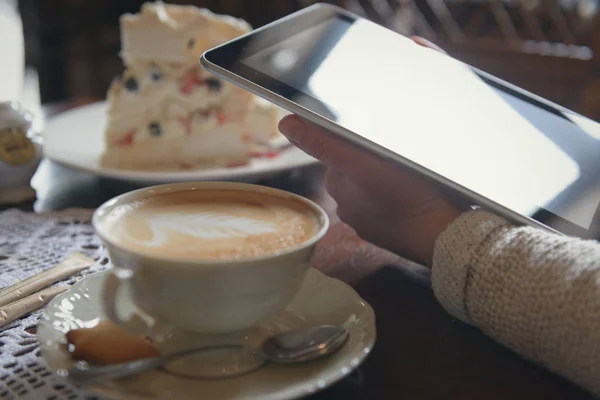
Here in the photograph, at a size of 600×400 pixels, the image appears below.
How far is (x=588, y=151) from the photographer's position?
0.66 meters

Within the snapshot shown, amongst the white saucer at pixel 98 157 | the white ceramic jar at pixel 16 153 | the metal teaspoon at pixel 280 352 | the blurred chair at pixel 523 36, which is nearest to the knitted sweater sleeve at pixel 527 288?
the metal teaspoon at pixel 280 352

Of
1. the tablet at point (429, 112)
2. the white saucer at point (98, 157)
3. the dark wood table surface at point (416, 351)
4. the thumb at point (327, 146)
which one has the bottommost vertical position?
the white saucer at point (98, 157)

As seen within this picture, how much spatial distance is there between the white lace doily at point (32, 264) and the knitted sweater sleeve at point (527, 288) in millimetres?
291

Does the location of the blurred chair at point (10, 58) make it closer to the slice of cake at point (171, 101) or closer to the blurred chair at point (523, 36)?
the slice of cake at point (171, 101)

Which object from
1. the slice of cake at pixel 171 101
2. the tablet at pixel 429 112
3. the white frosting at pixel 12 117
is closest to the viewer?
the tablet at pixel 429 112

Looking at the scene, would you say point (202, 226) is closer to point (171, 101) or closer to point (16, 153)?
point (16, 153)

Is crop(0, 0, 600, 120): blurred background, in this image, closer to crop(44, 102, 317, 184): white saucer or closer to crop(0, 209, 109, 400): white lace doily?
crop(44, 102, 317, 184): white saucer

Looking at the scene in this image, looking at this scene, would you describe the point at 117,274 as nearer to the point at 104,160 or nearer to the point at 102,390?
the point at 102,390

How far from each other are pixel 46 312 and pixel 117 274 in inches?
2.7

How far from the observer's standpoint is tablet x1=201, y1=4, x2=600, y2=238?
0.56 meters

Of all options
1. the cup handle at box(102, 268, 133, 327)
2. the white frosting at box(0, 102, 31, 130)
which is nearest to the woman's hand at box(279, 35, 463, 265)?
the cup handle at box(102, 268, 133, 327)

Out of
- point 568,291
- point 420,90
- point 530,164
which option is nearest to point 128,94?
point 420,90

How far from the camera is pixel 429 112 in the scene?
0.64 metres

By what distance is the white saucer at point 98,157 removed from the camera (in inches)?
33.1
